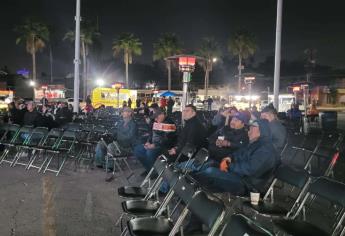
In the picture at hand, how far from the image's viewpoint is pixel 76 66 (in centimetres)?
1670

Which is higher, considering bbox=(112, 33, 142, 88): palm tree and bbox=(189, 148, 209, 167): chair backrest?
bbox=(112, 33, 142, 88): palm tree

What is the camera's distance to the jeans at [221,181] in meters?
5.52

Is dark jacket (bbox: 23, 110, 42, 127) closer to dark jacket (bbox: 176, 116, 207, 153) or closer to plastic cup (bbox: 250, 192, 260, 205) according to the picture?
dark jacket (bbox: 176, 116, 207, 153)

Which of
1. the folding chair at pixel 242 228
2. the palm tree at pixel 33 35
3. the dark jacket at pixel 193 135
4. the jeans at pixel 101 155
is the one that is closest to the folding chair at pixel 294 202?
the folding chair at pixel 242 228

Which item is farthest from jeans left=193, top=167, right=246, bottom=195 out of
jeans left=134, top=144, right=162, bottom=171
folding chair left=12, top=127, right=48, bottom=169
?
folding chair left=12, top=127, right=48, bottom=169

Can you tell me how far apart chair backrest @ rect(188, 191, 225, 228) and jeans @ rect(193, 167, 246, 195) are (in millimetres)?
1907

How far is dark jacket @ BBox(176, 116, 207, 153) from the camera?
25.3ft

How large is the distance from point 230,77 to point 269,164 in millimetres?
74759

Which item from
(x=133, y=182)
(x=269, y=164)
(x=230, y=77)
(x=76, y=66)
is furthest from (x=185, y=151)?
(x=230, y=77)

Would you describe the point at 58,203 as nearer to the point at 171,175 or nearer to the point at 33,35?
the point at 171,175

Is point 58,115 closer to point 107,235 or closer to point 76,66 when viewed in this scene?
point 76,66

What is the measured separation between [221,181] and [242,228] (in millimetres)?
2799

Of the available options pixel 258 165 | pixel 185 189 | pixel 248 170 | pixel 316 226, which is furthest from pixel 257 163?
pixel 185 189

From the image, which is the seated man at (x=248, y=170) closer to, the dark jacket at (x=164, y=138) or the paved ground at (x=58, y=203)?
the paved ground at (x=58, y=203)
